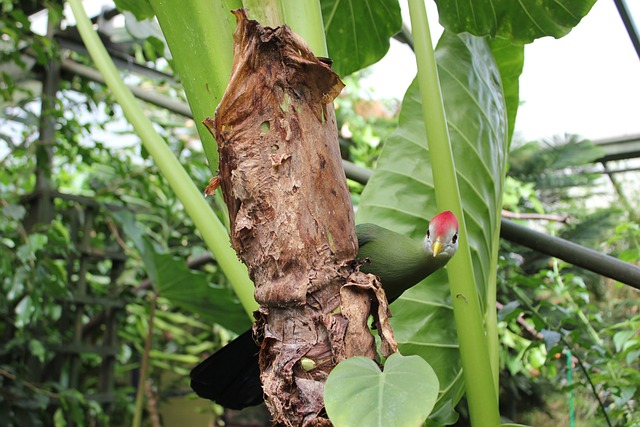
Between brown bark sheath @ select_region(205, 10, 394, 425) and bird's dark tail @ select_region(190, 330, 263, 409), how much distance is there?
14.1 inches

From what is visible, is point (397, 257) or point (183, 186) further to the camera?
point (397, 257)

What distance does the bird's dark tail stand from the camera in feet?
2.48

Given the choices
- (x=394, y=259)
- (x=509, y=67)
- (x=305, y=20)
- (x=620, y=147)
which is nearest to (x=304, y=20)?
(x=305, y=20)

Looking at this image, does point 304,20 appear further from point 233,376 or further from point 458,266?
point 233,376

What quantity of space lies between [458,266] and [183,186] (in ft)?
0.92

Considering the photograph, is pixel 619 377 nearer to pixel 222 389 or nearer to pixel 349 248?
pixel 222 389

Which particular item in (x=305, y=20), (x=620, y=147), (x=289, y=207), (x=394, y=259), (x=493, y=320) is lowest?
(x=620, y=147)

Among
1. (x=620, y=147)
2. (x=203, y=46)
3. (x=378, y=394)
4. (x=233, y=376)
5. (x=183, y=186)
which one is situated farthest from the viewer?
(x=620, y=147)

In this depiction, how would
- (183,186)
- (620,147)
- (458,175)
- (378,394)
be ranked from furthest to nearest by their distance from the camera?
(620,147)
(458,175)
(183,186)
(378,394)

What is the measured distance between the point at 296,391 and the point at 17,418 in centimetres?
159

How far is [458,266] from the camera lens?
0.62 m

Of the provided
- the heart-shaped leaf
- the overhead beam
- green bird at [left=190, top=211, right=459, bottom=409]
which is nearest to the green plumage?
green bird at [left=190, top=211, right=459, bottom=409]

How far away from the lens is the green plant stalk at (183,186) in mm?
569

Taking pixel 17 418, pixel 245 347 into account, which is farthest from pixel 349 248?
pixel 17 418
